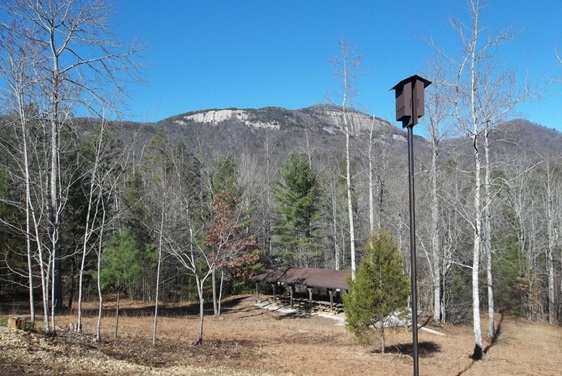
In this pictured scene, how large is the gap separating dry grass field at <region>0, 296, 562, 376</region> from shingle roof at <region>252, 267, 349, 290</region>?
2724mm

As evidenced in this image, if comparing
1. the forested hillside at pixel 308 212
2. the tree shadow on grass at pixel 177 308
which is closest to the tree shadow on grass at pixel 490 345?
the forested hillside at pixel 308 212

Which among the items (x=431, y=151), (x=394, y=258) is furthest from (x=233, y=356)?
(x=431, y=151)

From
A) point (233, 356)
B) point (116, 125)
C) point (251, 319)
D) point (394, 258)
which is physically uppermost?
point (116, 125)

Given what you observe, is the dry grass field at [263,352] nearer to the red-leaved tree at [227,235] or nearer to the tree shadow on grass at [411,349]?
the tree shadow on grass at [411,349]

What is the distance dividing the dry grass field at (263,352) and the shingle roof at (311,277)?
107 inches

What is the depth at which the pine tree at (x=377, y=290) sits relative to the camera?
37.3 feet

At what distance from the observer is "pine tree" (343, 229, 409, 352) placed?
1138 centimetres


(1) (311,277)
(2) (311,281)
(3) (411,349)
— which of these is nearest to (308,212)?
(1) (311,277)

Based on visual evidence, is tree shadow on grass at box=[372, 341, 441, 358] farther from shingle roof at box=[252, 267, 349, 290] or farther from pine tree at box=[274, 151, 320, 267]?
pine tree at box=[274, 151, 320, 267]

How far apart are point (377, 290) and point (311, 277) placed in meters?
12.8

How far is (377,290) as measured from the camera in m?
11.4

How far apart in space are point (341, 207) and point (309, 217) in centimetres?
282

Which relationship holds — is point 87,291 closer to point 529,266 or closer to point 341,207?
point 341,207

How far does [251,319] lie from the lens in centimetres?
2098
